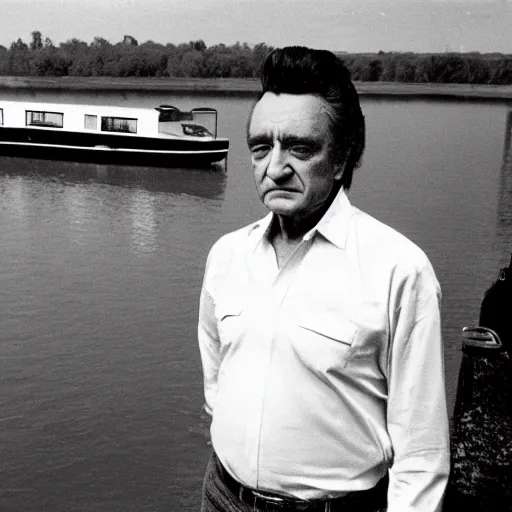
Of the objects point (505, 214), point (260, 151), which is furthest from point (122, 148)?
point (260, 151)

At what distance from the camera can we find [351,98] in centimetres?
155

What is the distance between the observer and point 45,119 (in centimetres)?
2017

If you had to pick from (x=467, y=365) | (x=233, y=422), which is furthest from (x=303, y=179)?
(x=467, y=365)

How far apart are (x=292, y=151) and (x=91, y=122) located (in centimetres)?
1879

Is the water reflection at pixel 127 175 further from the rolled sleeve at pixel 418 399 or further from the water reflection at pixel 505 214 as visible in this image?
the rolled sleeve at pixel 418 399

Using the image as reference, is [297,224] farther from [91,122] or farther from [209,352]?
[91,122]

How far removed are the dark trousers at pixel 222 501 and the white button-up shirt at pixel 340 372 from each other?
1.5 inches

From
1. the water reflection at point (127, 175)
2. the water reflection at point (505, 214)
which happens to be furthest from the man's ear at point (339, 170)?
the water reflection at point (127, 175)

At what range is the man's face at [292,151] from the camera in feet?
4.98

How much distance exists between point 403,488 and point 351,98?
0.66m

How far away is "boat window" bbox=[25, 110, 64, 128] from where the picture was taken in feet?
65.6

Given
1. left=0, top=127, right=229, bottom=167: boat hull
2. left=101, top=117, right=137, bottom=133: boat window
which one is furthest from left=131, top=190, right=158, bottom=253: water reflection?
left=101, top=117, right=137, bottom=133: boat window

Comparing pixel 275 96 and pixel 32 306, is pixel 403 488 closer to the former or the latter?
pixel 275 96

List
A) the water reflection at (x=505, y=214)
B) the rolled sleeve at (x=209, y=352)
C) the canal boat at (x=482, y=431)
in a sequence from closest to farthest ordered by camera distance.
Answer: the rolled sleeve at (x=209, y=352) → the canal boat at (x=482, y=431) → the water reflection at (x=505, y=214)
